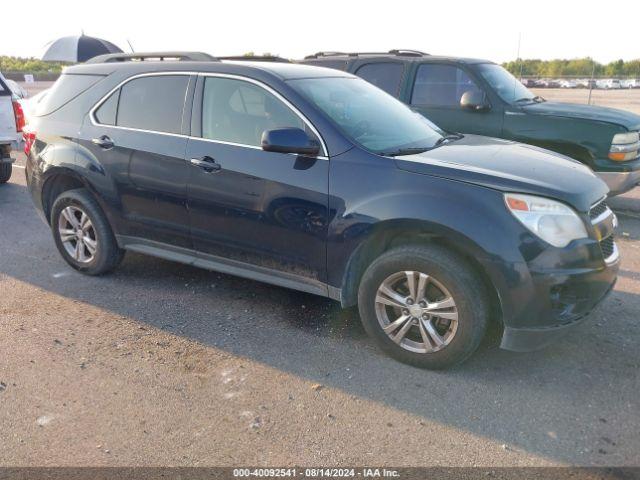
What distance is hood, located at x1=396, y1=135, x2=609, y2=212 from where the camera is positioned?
3.31 metres

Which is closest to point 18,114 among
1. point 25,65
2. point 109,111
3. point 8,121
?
point 8,121

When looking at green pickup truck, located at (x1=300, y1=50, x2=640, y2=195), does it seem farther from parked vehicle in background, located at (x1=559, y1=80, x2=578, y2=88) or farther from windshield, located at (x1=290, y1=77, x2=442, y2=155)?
parked vehicle in background, located at (x1=559, y1=80, x2=578, y2=88)

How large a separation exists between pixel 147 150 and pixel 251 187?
1.02 m

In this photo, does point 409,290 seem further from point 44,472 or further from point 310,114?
point 44,472

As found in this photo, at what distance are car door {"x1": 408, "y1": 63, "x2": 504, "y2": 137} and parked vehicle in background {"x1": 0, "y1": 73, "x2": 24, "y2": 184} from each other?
560cm

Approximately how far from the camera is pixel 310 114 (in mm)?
3820

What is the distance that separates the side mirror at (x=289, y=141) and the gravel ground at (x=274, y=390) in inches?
49.9

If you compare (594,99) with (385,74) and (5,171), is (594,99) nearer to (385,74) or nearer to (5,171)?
(385,74)

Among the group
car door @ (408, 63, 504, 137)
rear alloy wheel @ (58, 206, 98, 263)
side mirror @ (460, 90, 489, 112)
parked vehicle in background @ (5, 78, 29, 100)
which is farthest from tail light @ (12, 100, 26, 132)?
side mirror @ (460, 90, 489, 112)

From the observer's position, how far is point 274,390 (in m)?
3.35

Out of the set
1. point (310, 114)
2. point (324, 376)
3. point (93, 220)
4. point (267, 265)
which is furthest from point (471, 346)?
point (93, 220)

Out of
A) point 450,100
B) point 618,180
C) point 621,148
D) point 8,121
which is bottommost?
point 618,180

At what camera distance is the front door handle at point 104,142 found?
4609mm

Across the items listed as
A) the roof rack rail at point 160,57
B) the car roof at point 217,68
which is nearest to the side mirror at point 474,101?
the car roof at point 217,68
